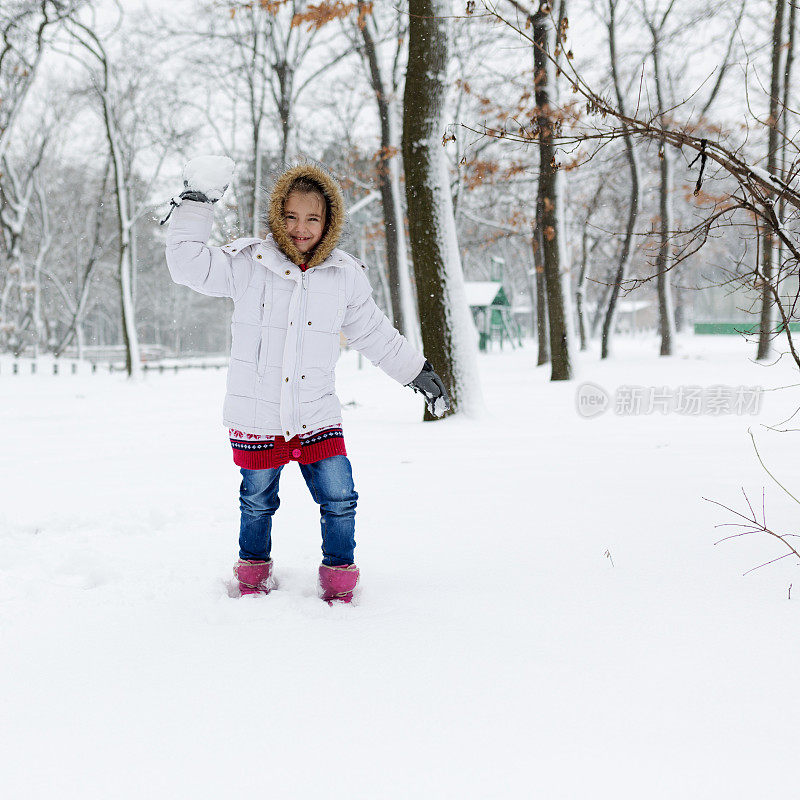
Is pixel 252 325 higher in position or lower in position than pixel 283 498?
higher

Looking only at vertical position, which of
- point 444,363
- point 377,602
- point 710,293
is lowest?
point 377,602

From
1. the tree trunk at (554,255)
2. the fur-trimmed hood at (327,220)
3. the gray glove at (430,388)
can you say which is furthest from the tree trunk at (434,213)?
the tree trunk at (554,255)

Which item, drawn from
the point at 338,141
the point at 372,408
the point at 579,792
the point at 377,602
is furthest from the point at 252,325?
the point at 338,141

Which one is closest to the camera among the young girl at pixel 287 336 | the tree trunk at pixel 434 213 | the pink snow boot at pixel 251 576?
the young girl at pixel 287 336

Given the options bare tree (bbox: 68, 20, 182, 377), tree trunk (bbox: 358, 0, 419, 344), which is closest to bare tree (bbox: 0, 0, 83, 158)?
bare tree (bbox: 68, 20, 182, 377)

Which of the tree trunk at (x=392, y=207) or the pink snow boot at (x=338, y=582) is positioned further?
the tree trunk at (x=392, y=207)

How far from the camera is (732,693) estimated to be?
5.90 ft

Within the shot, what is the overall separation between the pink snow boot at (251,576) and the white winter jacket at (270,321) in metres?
0.54

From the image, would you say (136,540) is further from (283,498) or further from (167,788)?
(167,788)

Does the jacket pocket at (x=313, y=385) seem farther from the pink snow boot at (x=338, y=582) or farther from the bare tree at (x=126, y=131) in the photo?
the bare tree at (x=126, y=131)

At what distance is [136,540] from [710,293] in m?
64.3

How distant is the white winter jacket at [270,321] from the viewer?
2.46 metres

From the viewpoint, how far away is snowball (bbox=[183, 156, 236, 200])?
2369 mm

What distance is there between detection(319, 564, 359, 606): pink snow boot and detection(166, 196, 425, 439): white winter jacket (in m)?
0.53
